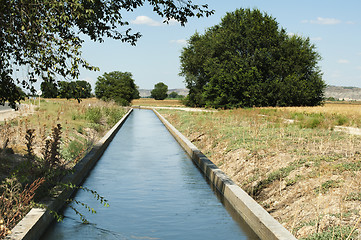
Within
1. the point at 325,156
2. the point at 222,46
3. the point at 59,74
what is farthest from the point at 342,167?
the point at 222,46

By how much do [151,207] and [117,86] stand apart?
8371 centimetres

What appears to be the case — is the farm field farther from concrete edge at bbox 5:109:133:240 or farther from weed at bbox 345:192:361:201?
concrete edge at bbox 5:109:133:240

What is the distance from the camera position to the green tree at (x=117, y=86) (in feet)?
287

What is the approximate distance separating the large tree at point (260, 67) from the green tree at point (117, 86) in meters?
30.4

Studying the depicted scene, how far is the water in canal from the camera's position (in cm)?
627

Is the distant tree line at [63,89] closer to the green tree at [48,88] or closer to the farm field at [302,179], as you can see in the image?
the green tree at [48,88]

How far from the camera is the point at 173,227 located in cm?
654

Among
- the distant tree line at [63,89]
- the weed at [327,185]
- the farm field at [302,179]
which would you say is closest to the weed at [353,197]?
the farm field at [302,179]

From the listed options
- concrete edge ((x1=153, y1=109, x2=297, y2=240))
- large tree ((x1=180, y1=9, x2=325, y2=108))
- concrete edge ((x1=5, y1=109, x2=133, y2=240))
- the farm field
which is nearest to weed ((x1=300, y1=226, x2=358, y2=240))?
the farm field

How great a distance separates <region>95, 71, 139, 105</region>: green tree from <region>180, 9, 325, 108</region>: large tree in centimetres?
3036

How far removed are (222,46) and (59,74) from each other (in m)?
51.2

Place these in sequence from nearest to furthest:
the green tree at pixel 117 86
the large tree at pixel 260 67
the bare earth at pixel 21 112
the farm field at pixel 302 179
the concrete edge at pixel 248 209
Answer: the concrete edge at pixel 248 209 → the farm field at pixel 302 179 → the bare earth at pixel 21 112 → the large tree at pixel 260 67 → the green tree at pixel 117 86

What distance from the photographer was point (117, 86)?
89938 millimetres

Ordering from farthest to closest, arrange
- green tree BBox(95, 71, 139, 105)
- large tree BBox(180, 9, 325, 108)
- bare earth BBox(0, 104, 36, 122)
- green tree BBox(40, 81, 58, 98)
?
green tree BBox(95, 71, 139, 105), large tree BBox(180, 9, 325, 108), bare earth BBox(0, 104, 36, 122), green tree BBox(40, 81, 58, 98)
